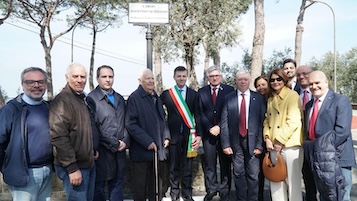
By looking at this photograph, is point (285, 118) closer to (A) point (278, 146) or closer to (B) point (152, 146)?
(A) point (278, 146)

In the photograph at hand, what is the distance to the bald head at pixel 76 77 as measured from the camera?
3.22 meters

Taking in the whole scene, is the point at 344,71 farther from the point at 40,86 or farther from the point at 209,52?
the point at 40,86

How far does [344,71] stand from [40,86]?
47.9m

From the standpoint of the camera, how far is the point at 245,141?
4340 millimetres

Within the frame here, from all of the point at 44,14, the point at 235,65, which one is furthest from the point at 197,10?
the point at 44,14

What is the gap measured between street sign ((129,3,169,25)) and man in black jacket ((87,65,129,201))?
1.17 m

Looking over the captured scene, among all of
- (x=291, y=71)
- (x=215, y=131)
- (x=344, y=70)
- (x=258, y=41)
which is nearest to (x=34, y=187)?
(x=215, y=131)

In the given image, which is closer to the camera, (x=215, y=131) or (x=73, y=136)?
(x=73, y=136)

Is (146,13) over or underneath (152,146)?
over

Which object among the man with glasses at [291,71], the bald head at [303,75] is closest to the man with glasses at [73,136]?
the bald head at [303,75]

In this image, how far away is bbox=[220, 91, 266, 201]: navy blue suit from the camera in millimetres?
4297

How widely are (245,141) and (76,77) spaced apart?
2.42m

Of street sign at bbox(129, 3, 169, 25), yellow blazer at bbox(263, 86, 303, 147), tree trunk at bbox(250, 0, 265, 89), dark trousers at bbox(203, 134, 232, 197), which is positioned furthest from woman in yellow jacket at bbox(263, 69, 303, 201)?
tree trunk at bbox(250, 0, 265, 89)

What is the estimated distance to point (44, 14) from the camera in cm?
2086
